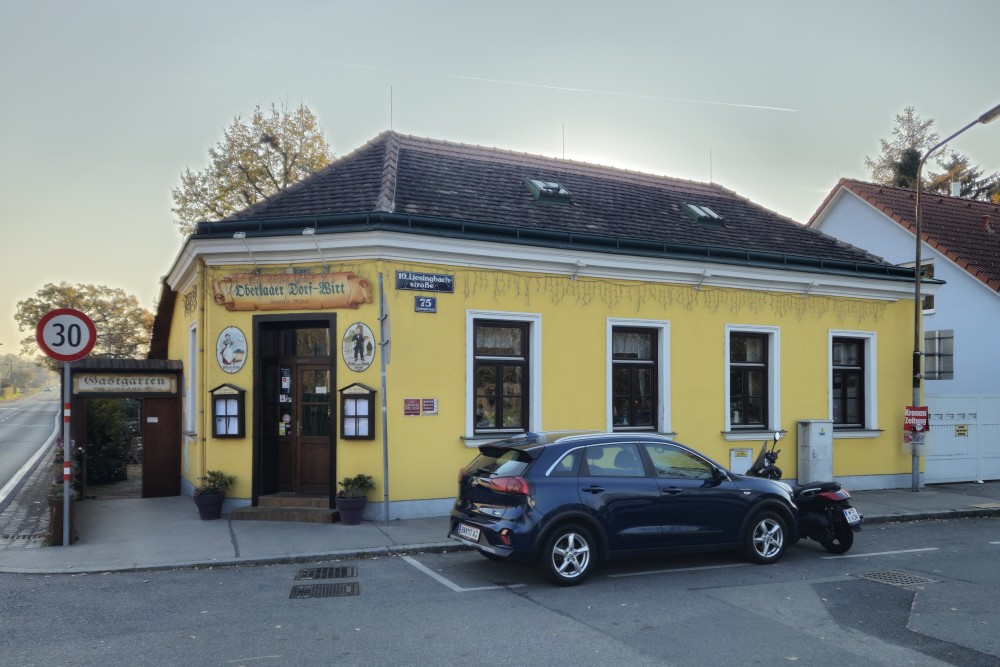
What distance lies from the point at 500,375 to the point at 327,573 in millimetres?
4821

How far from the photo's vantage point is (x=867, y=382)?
15.9 meters

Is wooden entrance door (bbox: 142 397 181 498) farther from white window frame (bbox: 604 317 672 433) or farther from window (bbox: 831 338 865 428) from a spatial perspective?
window (bbox: 831 338 865 428)

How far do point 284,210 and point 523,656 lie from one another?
8704mm

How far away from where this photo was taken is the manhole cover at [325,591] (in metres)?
7.65

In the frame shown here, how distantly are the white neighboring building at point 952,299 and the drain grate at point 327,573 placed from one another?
13073 millimetres

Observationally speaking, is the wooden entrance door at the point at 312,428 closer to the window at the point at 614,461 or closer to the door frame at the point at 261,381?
the door frame at the point at 261,381

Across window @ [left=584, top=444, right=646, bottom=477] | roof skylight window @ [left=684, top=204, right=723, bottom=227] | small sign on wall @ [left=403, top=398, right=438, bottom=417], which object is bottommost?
window @ [left=584, top=444, right=646, bottom=477]

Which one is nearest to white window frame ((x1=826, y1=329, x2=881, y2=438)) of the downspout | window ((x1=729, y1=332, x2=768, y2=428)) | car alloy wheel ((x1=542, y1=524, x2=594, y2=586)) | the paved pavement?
window ((x1=729, y1=332, x2=768, y2=428))

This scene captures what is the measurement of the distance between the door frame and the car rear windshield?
144 inches

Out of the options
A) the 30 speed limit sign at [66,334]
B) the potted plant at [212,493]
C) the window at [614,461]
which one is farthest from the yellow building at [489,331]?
the window at [614,461]

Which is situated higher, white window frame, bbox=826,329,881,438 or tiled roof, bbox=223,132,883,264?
tiled roof, bbox=223,132,883,264

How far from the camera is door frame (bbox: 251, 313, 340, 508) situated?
11.7 meters

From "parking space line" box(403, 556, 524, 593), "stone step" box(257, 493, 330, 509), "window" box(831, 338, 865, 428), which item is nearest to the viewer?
"parking space line" box(403, 556, 524, 593)

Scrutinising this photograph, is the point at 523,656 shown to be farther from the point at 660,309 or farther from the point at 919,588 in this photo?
the point at 660,309
